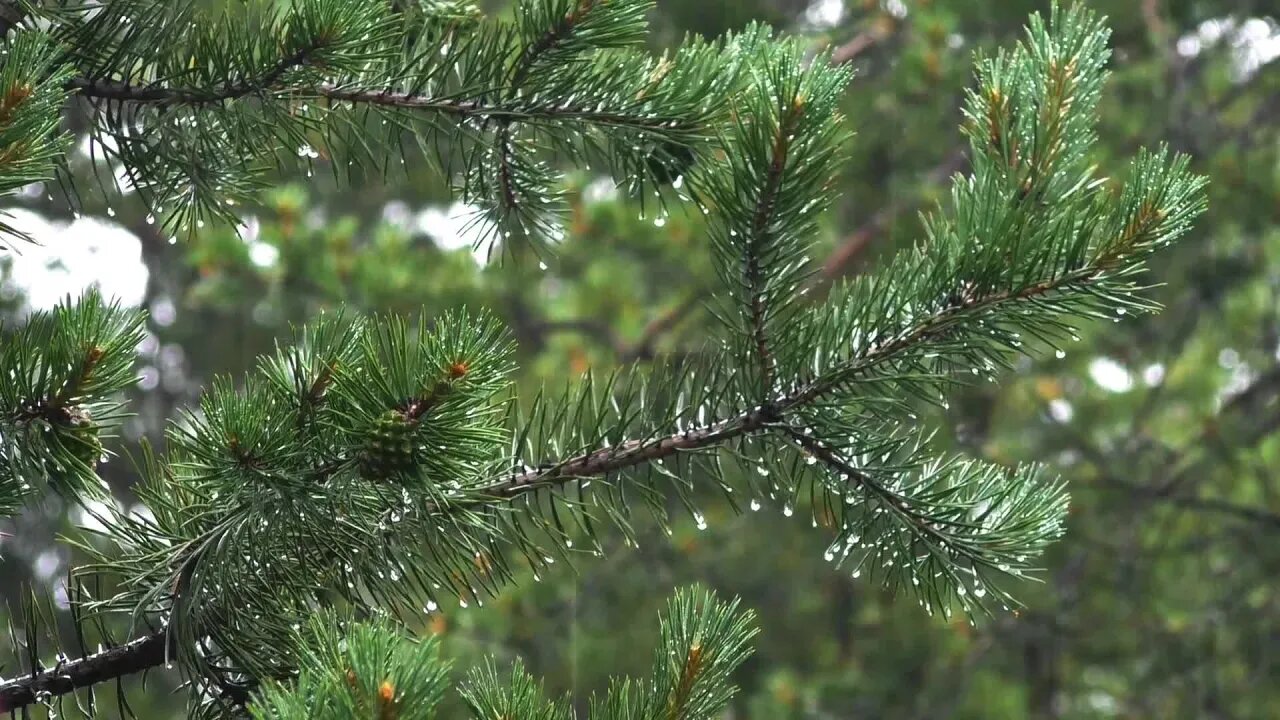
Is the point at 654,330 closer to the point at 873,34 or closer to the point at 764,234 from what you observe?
the point at 873,34

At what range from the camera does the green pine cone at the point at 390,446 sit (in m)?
0.94

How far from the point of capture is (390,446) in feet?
3.09

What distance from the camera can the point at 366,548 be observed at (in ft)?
3.74

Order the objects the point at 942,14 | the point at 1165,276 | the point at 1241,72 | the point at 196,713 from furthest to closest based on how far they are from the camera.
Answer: the point at 1241,72 < the point at 1165,276 < the point at 942,14 < the point at 196,713

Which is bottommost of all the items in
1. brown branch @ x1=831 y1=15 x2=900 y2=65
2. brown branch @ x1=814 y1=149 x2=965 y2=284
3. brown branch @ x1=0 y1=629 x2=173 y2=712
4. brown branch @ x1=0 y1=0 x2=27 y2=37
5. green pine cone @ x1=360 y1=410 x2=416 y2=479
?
brown branch @ x1=0 y1=629 x2=173 y2=712

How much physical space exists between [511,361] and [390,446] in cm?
12

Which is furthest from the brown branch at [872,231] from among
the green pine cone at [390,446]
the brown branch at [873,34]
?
the green pine cone at [390,446]

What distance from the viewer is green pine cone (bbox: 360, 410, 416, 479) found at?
36.9 inches

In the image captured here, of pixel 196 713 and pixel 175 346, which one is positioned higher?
pixel 175 346

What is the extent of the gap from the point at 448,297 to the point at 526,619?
1.03 m

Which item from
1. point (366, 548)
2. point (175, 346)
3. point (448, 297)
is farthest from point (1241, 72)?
point (366, 548)

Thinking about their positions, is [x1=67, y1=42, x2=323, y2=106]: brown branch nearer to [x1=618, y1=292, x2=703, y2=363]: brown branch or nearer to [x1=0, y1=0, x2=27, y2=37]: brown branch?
[x1=0, y1=0, x2=27, y2=37]: brown branch

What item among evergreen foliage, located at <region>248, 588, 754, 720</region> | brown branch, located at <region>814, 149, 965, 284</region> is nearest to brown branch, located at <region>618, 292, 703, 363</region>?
brown branch, located at <region>814, 149, 965, 284</region>

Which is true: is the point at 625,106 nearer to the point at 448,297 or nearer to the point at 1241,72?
the point at 448,297
